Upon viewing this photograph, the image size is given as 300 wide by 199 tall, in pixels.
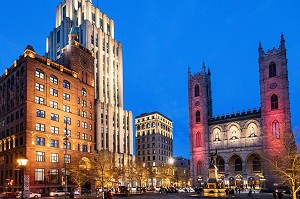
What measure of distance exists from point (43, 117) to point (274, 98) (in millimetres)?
65675

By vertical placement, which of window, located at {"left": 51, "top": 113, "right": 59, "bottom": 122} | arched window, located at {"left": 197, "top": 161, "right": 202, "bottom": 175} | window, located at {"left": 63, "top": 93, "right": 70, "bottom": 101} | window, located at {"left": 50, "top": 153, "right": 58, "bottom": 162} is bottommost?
arched window, located at {"left": 197, "top": 161, "right": 202, "bottom": 175}

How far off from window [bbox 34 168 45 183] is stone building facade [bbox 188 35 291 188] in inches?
2048

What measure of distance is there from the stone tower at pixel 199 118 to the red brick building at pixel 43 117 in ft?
120

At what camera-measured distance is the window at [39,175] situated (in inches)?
2819

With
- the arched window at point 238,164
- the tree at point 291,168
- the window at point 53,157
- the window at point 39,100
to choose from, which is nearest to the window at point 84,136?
the window at point 53,157

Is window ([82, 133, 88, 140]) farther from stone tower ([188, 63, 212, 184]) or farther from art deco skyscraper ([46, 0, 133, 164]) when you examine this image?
stone tower ([188, 63, 212, 184])

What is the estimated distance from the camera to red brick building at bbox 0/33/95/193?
242 feet

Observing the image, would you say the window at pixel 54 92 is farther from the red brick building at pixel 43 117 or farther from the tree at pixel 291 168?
the tree at pixel 291 168

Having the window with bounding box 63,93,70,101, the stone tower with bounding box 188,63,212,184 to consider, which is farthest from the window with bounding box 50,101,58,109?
the stone tower with bounding box 188,63,212,184

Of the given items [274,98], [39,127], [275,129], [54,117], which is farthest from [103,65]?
[275,129]

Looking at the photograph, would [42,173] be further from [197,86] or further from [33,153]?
[197,86]

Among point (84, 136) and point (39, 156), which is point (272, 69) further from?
point (39, 156)

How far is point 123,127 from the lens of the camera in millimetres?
121375

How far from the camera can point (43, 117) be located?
7756 cm
